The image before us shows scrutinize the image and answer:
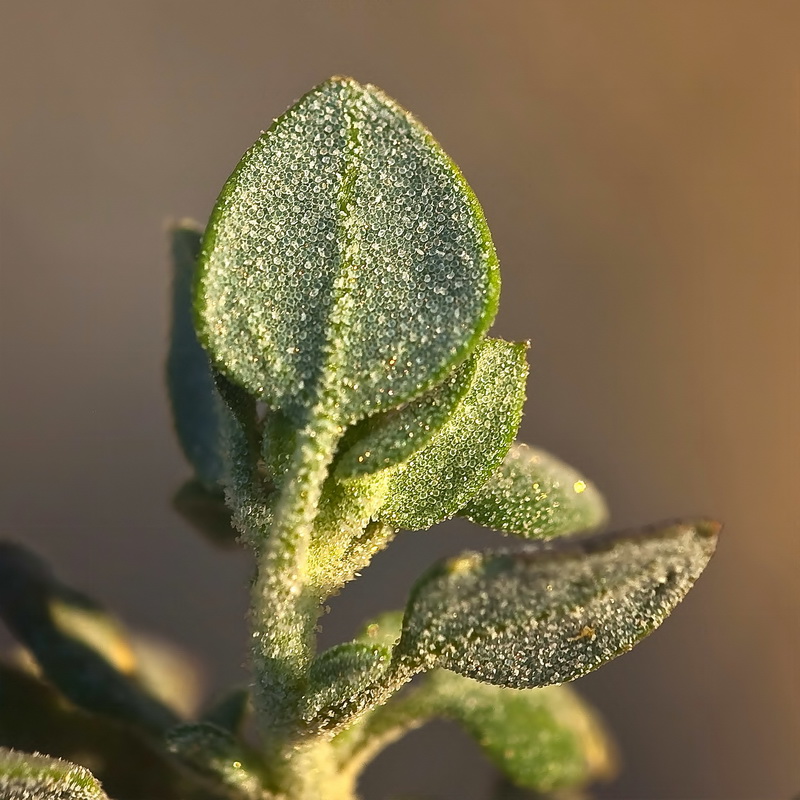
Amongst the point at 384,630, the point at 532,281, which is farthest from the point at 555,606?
the point at 532,281

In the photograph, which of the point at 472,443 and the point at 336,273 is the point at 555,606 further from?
the point at 336,273

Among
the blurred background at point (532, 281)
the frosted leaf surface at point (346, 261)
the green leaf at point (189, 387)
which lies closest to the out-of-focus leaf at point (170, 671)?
the blurred background at point (532, 281)

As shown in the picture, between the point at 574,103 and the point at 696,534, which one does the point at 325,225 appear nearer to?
the point at 696,534

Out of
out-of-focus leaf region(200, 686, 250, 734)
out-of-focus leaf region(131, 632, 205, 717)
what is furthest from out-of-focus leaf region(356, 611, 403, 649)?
out-of-focus leaf region(131, 632, 205, 717)

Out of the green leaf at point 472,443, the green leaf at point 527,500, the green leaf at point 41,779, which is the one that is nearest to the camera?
the green leaf at point 41,779

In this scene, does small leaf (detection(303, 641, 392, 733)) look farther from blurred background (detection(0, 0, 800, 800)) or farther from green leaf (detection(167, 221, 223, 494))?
blurred background (detection(0, 0, 800, 800))

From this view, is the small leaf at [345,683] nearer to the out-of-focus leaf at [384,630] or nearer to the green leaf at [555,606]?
the green leaf at [555,606]

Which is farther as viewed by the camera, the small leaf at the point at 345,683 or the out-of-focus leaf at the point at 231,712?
the out-of-focus leaf at the point at 231,712

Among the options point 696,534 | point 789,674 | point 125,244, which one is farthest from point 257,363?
point 789,674
